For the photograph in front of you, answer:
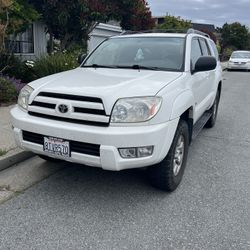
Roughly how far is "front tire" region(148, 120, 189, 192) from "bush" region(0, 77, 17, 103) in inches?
191

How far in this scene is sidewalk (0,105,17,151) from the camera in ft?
15.9

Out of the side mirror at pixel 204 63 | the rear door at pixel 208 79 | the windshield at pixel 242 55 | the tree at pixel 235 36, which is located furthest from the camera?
the tree at pixel 235 36

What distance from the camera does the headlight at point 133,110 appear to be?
10.8ft

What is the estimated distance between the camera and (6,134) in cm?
543

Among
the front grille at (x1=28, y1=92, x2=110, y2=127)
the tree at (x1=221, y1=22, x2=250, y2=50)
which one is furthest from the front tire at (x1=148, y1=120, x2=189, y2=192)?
the tree at (x1=221, y1=22, x2=250, y2=50)

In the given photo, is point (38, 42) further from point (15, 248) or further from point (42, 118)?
point (15, 248)

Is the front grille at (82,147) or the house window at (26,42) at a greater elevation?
the house window at (26,42)

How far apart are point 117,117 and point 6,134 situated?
2807 millimetres

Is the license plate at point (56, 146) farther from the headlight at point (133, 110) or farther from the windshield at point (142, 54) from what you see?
the windshield at point (142, 54)

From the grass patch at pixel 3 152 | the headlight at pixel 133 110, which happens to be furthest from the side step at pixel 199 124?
the grass patch at pixel 3 152

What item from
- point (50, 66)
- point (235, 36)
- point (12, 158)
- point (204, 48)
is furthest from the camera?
point (235, 36)

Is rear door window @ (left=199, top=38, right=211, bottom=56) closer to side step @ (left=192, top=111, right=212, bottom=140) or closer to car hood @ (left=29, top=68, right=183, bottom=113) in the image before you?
side step @ (left=192, top=111, right=212, bottom=140)

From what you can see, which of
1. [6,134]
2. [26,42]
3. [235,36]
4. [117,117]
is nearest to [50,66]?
[6,134]

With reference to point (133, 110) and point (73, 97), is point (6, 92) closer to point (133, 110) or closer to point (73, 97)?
point (73, 97)
